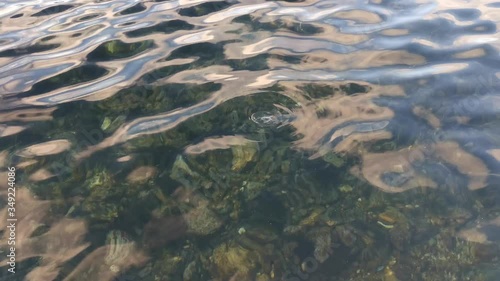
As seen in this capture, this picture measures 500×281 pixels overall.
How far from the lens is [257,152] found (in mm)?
4090

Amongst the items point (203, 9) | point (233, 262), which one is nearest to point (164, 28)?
point (203, 9)

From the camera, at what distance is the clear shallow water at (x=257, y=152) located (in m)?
3.34

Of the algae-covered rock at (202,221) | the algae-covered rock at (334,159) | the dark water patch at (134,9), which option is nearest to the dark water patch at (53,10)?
the dark water patch at (134,9)

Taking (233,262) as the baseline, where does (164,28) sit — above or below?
above

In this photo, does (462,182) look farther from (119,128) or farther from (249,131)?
(119,128)

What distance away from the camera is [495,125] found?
418cm

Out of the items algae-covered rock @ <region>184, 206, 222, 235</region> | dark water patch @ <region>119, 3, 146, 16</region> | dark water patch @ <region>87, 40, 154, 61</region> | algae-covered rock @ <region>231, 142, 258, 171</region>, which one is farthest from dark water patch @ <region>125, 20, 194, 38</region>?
algae-covered rock @ <region>184, 206, 222, 235</region>

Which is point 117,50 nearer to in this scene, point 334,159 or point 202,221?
point 202,221

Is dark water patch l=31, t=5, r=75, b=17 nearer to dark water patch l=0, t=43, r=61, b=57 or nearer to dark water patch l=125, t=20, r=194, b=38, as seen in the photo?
dark water patch l=0, t=43, r=61, b=57

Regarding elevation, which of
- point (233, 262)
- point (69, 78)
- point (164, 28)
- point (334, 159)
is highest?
point (164, 28)

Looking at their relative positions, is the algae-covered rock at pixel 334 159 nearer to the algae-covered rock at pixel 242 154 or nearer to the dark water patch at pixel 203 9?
the algae-covered rock at pixel 242 154

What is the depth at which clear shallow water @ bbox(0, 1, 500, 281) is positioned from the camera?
3.34m

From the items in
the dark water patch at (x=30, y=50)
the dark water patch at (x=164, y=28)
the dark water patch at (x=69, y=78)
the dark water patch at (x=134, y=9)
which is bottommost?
the dark water patch at (x=69, y=78)

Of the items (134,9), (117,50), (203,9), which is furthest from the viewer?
(134,9)
